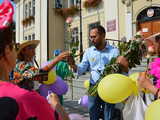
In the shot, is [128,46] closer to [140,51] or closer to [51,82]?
[140,51]

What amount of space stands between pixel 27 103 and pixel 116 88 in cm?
211

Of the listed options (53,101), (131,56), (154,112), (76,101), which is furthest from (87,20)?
(53,101)

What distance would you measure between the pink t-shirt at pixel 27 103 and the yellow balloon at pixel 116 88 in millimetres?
2026

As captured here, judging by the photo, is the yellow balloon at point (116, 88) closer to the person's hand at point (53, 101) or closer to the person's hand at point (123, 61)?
the person's hand at point (123, 61)

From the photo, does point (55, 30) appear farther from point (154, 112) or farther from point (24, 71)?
point (154, 112)

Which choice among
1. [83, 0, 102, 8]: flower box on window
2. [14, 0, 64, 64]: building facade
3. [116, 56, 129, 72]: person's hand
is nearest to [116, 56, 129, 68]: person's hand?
[116, 56, 129, 72]: person's hand

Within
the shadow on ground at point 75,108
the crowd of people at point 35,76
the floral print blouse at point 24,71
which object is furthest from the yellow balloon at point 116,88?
the shadow on ground at point 75,108

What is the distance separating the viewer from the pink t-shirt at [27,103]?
1.13 meters

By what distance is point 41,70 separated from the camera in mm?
3342

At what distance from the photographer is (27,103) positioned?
3.74ft

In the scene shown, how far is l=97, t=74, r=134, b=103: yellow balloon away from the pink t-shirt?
6.65 feet

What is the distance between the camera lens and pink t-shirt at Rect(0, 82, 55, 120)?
1127mm

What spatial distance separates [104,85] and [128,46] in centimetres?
82

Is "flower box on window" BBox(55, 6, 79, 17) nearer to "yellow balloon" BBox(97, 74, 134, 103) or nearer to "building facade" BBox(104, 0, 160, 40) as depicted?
"building facade" BBox(104, 0, 160, 40)
